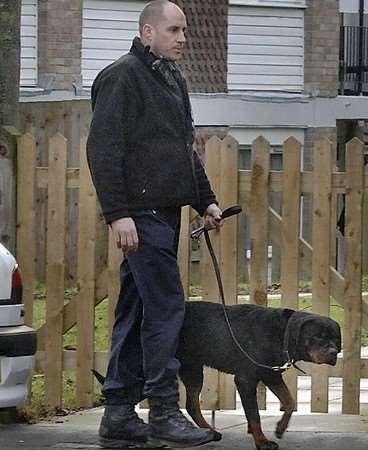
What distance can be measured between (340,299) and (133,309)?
1523 mm

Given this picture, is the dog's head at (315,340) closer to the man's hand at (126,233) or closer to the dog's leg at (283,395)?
the dog's leg at (283,395)

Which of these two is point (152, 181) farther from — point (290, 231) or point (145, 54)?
point (290, 231)

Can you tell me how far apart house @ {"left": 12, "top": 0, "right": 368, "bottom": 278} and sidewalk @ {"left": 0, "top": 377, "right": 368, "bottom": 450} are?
10.9 m

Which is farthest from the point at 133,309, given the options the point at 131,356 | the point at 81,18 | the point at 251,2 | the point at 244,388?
the point at 251,2

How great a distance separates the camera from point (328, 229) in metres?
7.31

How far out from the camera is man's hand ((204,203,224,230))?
6418 mm

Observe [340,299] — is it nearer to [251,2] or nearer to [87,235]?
[87,235]

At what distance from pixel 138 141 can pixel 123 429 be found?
1.33 metres

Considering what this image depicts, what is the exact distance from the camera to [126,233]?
590cm

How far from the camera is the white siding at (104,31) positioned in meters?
18.6

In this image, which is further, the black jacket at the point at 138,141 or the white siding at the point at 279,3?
the white siding at the point at 279,3

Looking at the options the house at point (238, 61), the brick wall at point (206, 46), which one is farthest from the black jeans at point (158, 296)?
the brick wall at point (206, 46)

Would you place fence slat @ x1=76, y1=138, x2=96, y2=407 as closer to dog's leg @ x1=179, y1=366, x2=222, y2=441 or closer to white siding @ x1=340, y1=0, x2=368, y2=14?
dog's leg @ x1=179, y1=366, x2=222, y2=441

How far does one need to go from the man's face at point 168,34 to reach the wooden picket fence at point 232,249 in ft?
4.07
